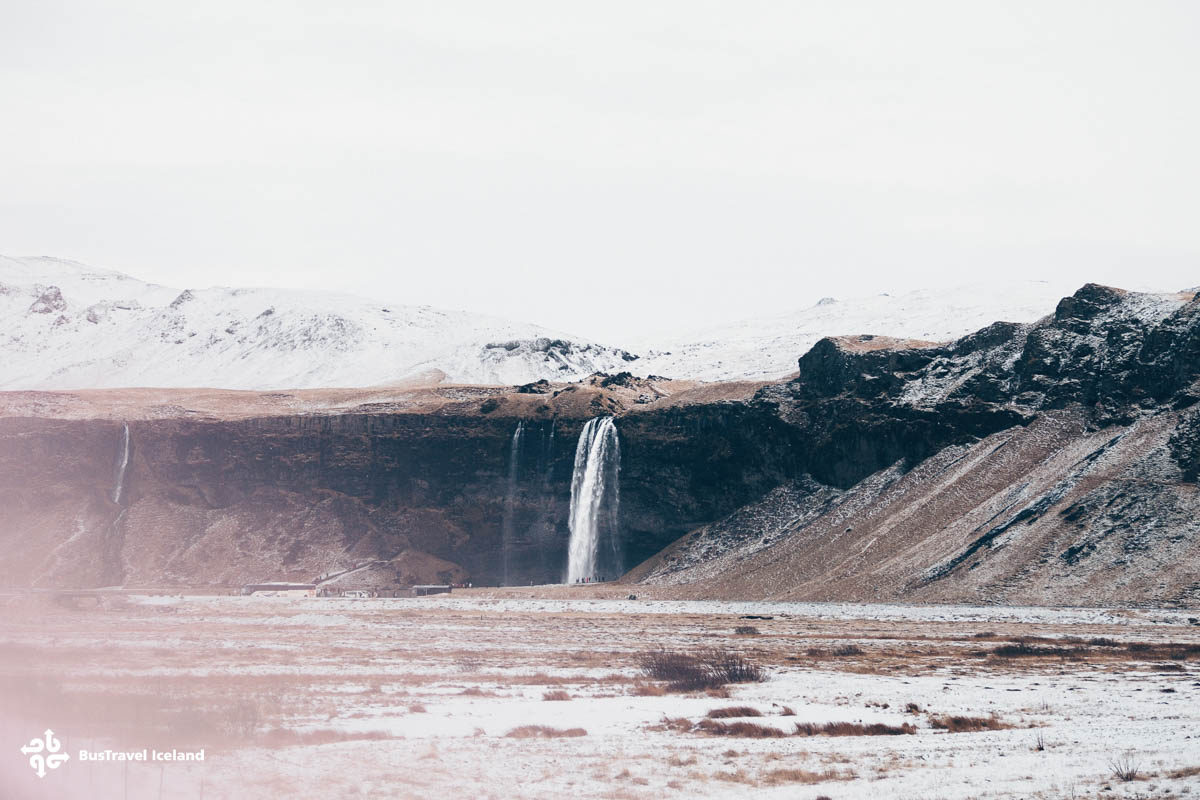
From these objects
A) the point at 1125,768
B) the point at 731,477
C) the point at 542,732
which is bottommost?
the point at 731,477

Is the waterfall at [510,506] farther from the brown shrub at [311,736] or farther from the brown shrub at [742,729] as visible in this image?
the brown shrub at [311,736]

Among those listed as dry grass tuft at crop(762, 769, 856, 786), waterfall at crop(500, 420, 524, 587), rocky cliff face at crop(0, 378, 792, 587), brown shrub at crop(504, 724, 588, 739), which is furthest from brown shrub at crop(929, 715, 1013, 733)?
waterfall at crop(500, 420, 524, 587)

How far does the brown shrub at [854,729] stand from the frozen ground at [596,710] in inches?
33.8

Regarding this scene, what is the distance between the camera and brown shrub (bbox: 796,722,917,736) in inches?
1470

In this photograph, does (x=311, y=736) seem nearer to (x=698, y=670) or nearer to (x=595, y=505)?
(x=698, y=670)

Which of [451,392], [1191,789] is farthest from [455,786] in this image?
[451,392]

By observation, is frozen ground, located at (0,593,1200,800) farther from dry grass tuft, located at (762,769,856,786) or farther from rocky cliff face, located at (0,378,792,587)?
rocky cliff face, located at (0,378,792,587)

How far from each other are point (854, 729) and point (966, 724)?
3.64 metres

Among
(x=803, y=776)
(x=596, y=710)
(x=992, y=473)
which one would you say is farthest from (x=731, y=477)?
(x=803, y=776)

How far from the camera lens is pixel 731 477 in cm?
14450

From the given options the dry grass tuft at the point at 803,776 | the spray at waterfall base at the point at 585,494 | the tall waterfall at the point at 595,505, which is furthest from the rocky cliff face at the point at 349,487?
the dry grass tuft at the point at 803,776

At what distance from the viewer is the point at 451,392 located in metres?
190

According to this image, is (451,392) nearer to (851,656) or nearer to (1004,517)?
(1004,517)

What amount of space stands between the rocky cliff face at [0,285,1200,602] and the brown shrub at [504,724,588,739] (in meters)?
65.7
